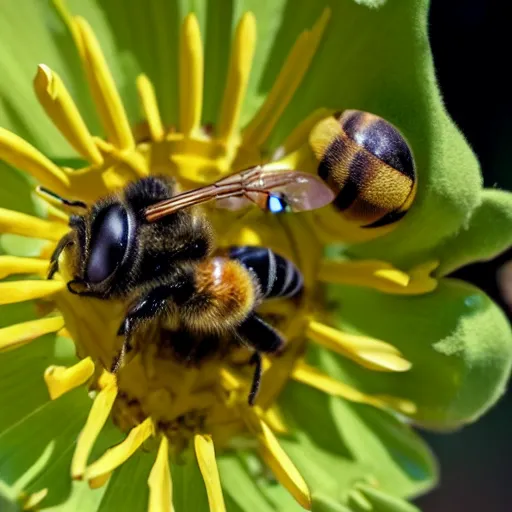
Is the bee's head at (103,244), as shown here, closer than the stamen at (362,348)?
Yes

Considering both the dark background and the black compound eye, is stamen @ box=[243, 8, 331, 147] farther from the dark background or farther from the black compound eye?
the dark background

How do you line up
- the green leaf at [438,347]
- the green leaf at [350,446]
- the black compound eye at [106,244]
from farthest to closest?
the green leaf at [350,446] < the green leaf at [438,347] < the black compound eye at [106,244]

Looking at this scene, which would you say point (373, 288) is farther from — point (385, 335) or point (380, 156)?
point (380, 156)

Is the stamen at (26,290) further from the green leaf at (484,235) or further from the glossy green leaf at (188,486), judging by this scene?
the green leaf at (484,235)

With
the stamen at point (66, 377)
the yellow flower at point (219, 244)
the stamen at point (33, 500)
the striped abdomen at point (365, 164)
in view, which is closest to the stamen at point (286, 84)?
the yellow flower at point (219, 244)

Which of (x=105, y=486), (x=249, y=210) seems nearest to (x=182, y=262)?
(x=249, y=210)

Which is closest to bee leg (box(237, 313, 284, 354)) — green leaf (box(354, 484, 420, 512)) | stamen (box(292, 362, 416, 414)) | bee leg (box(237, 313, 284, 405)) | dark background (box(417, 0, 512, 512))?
bee leg (box(237, 313, 284, 405))
